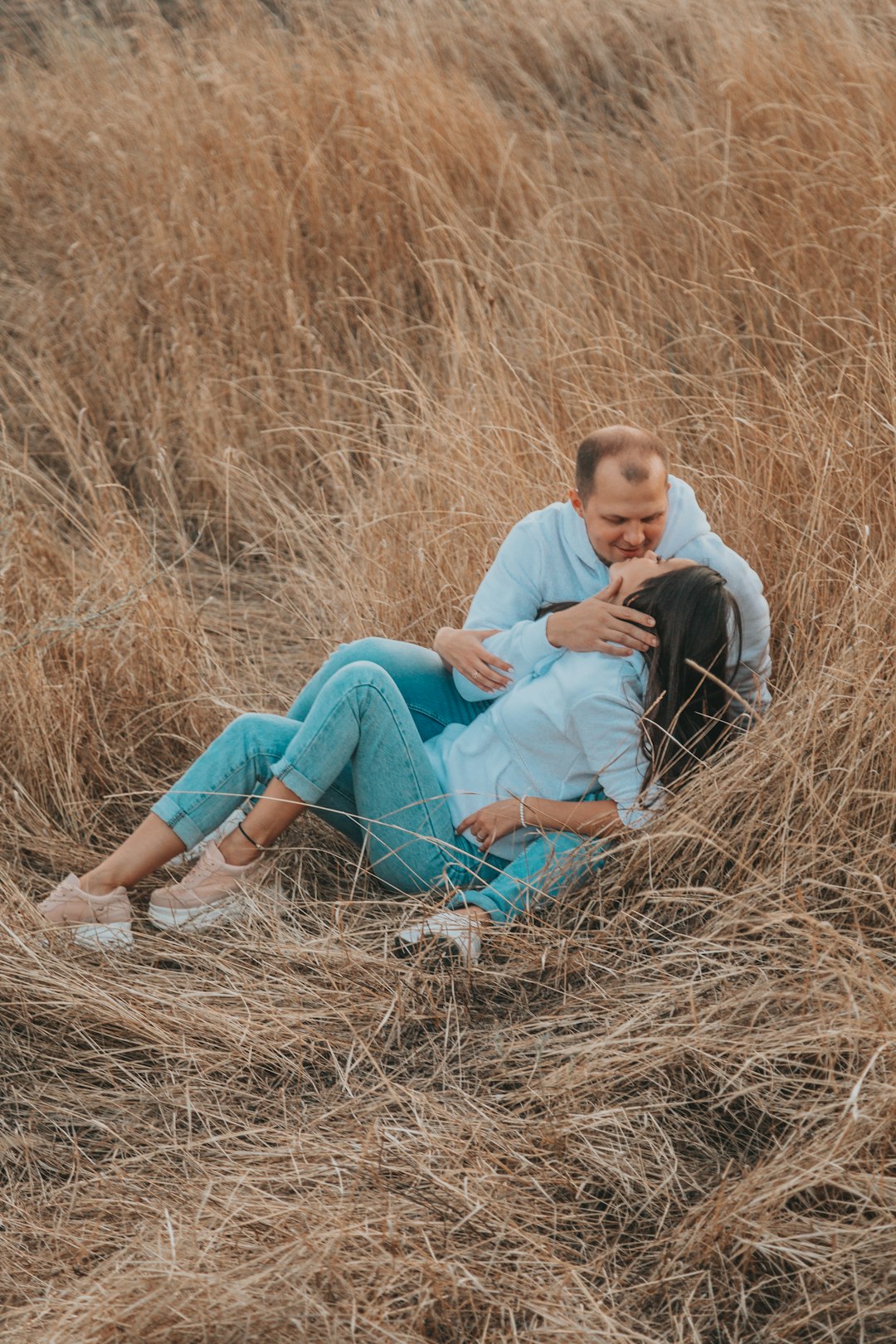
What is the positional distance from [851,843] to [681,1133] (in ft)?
2.04

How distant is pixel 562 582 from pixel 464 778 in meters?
0.45

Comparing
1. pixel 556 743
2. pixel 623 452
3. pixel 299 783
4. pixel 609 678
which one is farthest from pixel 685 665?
pixel 299 783

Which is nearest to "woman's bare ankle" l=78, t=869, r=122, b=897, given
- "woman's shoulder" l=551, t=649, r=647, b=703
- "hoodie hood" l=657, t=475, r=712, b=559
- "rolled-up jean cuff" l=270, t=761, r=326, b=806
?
"rolled-up jean cuff" l=270, t=761, r=326, b=806

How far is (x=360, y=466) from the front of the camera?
4.42 meters

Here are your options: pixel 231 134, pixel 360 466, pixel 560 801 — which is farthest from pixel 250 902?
pixel 231 134

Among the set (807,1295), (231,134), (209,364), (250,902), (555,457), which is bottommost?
(807,1295)

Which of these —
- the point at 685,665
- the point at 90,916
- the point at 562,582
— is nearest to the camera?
the point at 685,665

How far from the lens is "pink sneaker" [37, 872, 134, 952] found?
8.51 feet

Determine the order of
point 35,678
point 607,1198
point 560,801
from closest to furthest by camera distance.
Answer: point 607,1198 < point 560,801 < point 35,678

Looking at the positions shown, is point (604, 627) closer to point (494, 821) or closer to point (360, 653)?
point (494, 821)

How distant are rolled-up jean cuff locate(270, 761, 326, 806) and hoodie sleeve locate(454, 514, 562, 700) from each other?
0.39m

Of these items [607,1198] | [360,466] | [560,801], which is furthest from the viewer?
[360,466]

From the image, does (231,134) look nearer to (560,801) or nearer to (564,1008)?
(560,801)

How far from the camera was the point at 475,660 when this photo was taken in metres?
2.68
